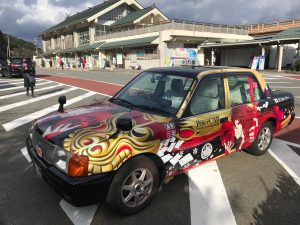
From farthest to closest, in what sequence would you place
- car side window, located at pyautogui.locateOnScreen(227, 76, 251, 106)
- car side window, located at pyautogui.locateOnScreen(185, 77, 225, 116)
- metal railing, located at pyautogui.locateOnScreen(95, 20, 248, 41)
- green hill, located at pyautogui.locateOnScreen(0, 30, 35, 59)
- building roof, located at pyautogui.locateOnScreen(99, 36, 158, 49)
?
green hill, located at pyautogui.locateOnScreen(0, 30, 35, 59) → building roof, located at pyautogui.locateOnScreen(99, 36, 158, 49) → metal railing, located at pyautogui.locateOnScreen(95, 20, 248, 41) → car side window, located at pyautogui.locateOnScreen(227, 76, 251, 106) → car side window, located at pyautogui.locateOnScreen(185, 77, 225, 116)

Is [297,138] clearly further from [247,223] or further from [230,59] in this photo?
[230,59]

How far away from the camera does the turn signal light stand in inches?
106

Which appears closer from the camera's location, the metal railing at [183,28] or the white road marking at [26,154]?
the white road marking at [26,154]

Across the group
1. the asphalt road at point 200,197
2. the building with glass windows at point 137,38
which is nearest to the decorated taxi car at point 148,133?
the asphalt road at point 200,197

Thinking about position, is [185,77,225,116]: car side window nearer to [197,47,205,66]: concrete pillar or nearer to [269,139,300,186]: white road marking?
[269,139,300,186]: white road marking

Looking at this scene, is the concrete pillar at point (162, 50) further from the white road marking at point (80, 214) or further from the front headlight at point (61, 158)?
the front headlight at point (61, 158)

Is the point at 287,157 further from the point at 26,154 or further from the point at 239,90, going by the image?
the point at 26,154

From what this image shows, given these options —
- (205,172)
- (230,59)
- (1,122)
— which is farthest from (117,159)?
(230,59)

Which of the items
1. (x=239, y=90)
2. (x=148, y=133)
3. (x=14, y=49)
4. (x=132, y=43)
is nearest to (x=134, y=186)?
A: (x=148, y=133)

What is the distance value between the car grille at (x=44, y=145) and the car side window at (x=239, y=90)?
8.75 ft

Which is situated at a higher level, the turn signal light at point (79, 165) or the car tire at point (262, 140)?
the turn signal light at point (79, 165)

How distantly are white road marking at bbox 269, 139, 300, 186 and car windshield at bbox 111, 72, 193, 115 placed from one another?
7.17 feet

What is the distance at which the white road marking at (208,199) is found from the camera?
3.14 metres

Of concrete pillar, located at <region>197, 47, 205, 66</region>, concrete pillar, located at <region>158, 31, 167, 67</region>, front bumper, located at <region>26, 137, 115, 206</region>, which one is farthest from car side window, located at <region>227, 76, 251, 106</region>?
concrete pillar, located at <region>197, 47, 205, 66</region>
